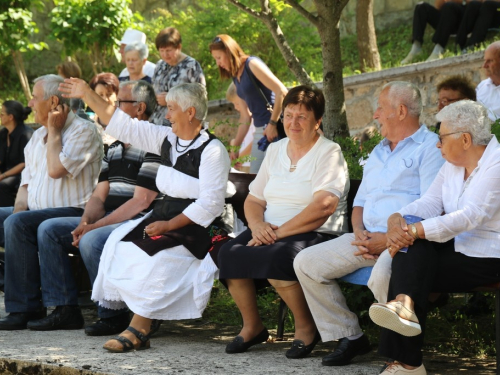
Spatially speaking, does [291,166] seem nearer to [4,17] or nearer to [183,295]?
[183,295]

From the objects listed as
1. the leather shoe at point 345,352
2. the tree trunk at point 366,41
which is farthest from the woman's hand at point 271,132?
the tree trunk at point 366,41

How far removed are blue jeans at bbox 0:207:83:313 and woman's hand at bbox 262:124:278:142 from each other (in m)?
1.97

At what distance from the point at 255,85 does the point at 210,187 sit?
201 cm

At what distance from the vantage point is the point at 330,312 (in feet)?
15.8

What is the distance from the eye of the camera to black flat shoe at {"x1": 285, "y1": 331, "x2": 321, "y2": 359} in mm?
4918

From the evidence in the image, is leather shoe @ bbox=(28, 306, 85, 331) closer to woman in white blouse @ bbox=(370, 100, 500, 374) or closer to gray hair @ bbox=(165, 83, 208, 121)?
gray hair @ bbox=(165, 83, 208, 121)

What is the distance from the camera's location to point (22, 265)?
6156 mm

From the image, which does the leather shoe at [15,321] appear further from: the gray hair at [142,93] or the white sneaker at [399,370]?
the white sneaker at [399,370]

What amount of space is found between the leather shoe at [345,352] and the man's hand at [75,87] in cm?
240

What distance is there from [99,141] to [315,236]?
84.8 inches

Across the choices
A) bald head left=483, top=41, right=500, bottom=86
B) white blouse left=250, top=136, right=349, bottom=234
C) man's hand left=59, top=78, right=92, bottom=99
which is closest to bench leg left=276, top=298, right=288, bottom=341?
white blouse left=250, top=136, right=349, bottom=234

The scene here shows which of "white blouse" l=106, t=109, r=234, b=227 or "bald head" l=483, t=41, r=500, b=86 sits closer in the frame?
"white blouse" l=106, t=109, r=234, b=227

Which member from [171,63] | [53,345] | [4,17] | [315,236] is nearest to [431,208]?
[315,236]

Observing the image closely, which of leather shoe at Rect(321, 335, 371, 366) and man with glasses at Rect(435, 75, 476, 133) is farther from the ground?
man with glasses at Rect(435, 75, 476, 133)
